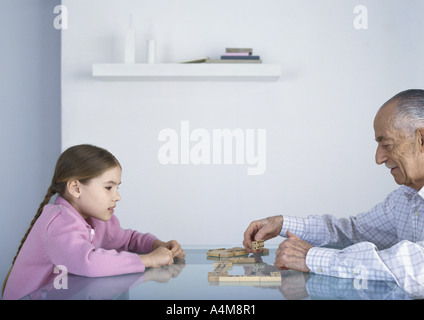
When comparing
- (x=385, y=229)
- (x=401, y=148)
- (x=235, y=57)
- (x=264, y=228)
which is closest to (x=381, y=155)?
(x=401, y=148)

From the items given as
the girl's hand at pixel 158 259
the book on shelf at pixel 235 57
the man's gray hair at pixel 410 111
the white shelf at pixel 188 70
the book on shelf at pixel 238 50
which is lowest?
the girl's hand at pixel 158 259

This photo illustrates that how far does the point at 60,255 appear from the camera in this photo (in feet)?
4.94

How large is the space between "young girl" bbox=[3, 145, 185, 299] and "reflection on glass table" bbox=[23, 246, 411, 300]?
0.16ft

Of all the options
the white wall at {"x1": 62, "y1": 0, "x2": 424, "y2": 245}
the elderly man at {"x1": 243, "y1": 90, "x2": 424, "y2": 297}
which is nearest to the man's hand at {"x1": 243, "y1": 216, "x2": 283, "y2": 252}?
the elderly man at {"x1": 243, "y1": 90, "x2": 424, "y2": 297}

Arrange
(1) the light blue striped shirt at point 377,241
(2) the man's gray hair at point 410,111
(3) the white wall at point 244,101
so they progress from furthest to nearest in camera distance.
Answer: (3) the white wall at point 244,101, (2) the man's gray hair at point 410,111, (1) the light blue striped shirt at point 377,241

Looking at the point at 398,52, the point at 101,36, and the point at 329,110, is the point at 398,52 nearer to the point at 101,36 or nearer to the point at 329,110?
the point at 329,110

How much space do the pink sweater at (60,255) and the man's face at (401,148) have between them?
91cm

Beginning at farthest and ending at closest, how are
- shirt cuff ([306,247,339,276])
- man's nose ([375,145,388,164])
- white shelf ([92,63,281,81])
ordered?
white shelf ([92,63,281,81])
man's nose ([375,145,388,164])
shirt cuff ([306,247,339,276])

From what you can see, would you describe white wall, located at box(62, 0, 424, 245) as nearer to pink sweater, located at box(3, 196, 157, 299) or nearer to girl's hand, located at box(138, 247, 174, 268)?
pink sweater, located at box(3, 196, 157, 299)

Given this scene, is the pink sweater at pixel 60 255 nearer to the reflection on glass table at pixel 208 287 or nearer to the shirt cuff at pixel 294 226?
the reflection on glass table at pixel 208 287

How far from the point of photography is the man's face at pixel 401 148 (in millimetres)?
1783

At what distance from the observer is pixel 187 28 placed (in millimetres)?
3697

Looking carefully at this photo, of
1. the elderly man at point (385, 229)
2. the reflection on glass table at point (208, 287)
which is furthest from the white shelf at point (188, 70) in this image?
the reflection on glass table at point (208, 287)

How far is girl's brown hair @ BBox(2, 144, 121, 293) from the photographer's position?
1817mm
